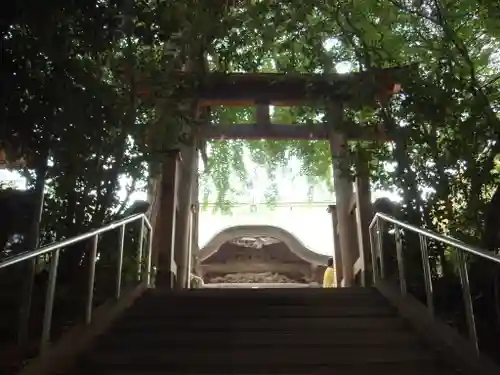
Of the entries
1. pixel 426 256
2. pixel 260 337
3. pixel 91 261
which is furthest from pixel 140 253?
pixel 426 256

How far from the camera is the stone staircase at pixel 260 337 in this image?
3.32m

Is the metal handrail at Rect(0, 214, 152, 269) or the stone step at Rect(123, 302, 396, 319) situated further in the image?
the stone step at Rect(123, 302, 396, 319)

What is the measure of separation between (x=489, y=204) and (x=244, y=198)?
522cm

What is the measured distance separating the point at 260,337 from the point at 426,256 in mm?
1235

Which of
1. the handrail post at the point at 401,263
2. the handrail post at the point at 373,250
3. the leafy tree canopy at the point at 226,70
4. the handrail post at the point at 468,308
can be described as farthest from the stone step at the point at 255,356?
the handrail post at the point at 373,250

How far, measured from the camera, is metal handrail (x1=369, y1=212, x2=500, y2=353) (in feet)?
10.6

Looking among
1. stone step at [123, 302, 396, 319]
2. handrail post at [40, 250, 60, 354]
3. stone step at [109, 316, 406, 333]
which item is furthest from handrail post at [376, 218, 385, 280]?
handrail post at [40, 250, 60, 354]

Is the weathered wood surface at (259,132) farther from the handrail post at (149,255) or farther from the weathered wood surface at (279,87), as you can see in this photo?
the handrail post at (149,255)

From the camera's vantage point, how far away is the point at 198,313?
4.28 metres

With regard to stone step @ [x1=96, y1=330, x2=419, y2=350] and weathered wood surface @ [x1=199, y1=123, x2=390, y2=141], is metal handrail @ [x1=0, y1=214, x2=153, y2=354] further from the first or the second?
weathered wood surface @ [x1=199, y1=123, x2=390, y2=141]

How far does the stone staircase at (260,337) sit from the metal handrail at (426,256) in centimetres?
25

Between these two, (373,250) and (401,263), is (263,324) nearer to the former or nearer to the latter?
(401,263)

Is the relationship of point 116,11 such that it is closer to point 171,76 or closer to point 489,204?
point 171,76

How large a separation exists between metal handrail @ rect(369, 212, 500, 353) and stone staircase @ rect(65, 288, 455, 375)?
25 cm
